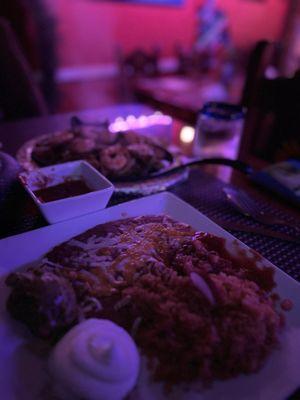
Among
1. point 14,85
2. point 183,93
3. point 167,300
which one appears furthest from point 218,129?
point 183,93

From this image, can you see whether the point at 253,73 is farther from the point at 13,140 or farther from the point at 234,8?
the point at 234,8

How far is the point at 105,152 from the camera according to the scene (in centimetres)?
118

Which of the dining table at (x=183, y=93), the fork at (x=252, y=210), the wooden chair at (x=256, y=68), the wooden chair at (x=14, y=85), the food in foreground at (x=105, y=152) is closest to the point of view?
the fork at (x=252, y=210)

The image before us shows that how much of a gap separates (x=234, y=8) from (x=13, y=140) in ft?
20.2

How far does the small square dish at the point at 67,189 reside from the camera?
2.88ft

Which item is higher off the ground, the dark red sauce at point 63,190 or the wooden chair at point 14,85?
the wooden chair at point 14,85

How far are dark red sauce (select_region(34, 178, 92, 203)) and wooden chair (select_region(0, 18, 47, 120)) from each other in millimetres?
1367

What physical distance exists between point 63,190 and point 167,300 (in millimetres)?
497

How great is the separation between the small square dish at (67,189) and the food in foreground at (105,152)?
109 millimetres

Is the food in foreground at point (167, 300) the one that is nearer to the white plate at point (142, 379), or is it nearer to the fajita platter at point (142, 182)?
the white plate at point (142, 379)

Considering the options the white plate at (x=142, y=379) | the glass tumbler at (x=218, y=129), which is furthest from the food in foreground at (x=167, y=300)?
the glass tumbler at (x=218, y=129)

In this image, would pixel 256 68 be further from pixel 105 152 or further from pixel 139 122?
pixel 105 152

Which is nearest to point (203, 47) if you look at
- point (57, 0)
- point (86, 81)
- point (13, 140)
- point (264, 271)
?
point (86, 81)

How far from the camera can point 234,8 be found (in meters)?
6.11
